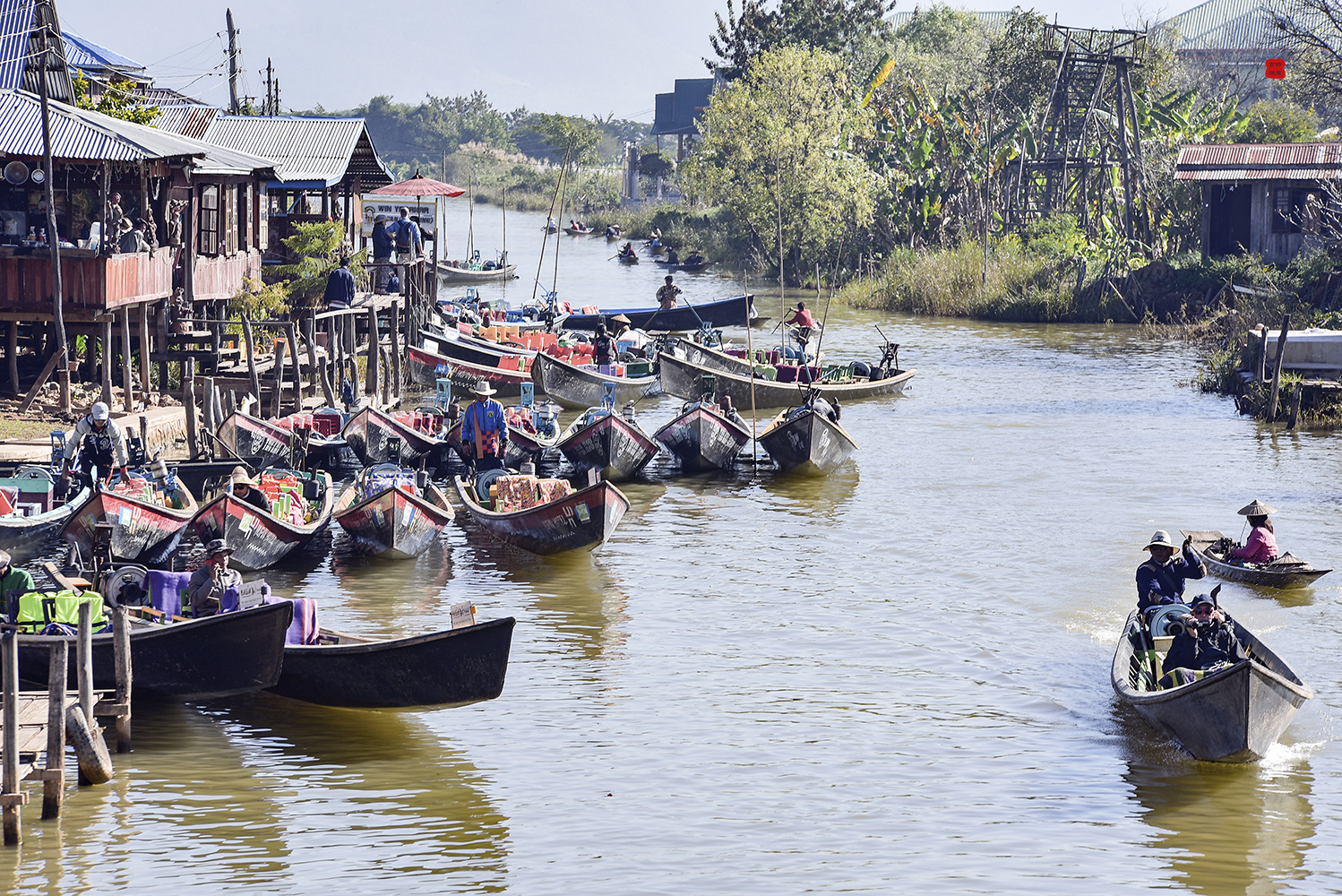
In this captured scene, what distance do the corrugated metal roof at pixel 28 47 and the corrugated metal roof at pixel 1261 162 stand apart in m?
28.3

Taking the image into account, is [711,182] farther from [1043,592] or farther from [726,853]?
[726,853]

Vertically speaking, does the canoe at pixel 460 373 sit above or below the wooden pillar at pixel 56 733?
above

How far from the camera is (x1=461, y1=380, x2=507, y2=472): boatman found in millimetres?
20297

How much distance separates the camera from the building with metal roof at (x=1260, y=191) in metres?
39.4

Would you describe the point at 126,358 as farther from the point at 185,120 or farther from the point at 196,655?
the point at 185,120

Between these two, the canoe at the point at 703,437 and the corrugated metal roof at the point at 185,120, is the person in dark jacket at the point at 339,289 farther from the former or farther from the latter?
the canoe at the point at 703,437

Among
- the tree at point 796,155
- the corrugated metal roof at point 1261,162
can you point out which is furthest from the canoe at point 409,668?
the tree at point 796,155

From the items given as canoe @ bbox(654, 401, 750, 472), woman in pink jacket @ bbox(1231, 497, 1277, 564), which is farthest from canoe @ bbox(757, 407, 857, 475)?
woman in pink jacket @ bbox(1231, 497, 1277, 564)

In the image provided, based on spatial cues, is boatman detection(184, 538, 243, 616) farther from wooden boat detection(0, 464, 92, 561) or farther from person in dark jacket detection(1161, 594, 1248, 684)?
person in dark jacket detection(1161, 594, 1248, 684)

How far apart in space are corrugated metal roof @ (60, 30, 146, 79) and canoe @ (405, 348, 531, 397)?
11763 millimetres

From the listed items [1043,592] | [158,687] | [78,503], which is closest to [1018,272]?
[1043,592]

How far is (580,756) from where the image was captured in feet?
39.6

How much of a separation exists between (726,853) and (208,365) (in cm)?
1832

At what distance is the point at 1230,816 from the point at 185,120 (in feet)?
101
